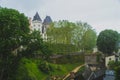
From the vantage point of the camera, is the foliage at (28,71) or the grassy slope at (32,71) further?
the grassy slope at (32,71)

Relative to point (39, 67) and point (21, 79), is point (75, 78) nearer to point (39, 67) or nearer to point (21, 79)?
point (21, 79)

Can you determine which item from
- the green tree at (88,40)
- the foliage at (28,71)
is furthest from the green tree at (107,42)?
the foliage at (28,71)

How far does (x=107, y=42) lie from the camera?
88.9 metres

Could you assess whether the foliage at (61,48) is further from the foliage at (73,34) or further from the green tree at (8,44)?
the green tree at (8,44)

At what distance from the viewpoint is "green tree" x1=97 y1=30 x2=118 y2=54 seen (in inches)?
3484

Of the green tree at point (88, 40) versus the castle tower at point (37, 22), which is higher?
the castle tower at point (37, 22)

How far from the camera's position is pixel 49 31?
3765 inches

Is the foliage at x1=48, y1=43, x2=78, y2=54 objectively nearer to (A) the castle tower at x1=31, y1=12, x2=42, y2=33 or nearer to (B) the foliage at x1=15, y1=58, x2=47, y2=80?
(B) the foliage at x1=15, y1=58, x2=47, y2=80

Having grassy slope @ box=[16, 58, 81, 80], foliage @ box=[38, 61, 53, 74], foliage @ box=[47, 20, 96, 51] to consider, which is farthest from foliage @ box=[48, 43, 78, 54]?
foliage @ box=[38, 61, 53, 74]

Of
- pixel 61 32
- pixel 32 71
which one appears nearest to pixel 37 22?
pixel 61 32

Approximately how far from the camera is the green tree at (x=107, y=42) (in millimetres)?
88500

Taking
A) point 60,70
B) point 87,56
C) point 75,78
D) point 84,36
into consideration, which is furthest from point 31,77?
point 84,36

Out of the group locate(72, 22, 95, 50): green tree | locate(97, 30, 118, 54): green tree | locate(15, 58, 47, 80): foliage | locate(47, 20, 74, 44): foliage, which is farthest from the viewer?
locate(72, 22, 95, 50): green tree

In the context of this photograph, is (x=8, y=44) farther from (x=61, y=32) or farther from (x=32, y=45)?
(x=61, y=32)
